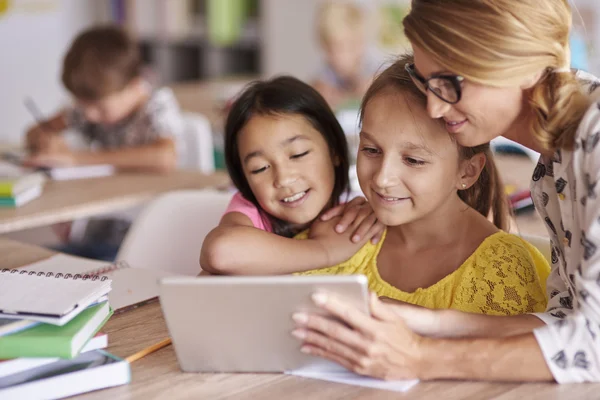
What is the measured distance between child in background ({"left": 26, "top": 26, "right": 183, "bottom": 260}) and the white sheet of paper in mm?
1642

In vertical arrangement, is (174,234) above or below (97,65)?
below

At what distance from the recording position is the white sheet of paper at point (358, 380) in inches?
40.8

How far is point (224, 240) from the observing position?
→ 1347 millimetres

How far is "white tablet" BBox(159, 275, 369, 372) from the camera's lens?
0.98 metres

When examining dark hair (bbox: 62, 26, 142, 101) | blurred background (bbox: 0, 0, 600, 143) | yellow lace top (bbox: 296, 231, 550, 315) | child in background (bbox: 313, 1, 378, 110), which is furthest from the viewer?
blurred background (bbox: 0, 0, 600, 143)

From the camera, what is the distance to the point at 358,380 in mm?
1061

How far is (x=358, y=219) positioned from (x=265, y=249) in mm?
199

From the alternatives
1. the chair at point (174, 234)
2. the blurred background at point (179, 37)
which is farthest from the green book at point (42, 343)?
the blurred background at point (179, 37)

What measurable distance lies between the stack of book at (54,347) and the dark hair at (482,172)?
1.88 ft

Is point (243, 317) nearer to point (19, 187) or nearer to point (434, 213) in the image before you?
point (434, 213)

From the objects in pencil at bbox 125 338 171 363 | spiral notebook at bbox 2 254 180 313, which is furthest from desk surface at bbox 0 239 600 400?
spiral notebook at bbox 2 254 180 313

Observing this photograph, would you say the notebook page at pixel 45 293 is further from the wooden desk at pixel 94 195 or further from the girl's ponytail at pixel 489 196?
the wooden desk at pixel 94 195

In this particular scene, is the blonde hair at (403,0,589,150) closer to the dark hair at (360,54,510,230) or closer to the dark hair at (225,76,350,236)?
the dark hair at (360,54,510,230)

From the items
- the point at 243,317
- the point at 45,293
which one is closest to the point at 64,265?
the point at 45,293
